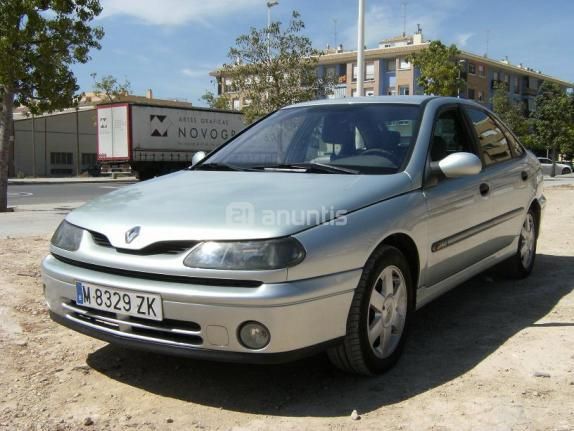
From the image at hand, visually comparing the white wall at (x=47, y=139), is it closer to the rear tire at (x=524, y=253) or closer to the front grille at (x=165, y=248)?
the rear tire at (x=524, y=253)

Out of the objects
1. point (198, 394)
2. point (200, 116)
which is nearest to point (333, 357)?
point (198, 394)

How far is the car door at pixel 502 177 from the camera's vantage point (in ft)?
14.4

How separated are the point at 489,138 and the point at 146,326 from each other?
3179 mm

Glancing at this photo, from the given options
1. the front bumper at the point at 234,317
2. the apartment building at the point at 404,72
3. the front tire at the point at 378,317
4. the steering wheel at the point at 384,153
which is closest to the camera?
the front bumper at the point at 234,317

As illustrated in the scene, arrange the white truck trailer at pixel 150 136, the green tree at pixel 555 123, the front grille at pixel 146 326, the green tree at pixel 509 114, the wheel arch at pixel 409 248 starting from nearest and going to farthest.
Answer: the front grille at pixel 146 326 < the wheel arch at pixel 409 248 < the white truck trailer at pixel 150 136 < the green tree at pixel 555 123 < the green tree at pixel 509 114

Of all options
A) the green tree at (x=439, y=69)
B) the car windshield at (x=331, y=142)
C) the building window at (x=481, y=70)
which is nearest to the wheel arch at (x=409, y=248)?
the car windshield at (x=331, y=142)

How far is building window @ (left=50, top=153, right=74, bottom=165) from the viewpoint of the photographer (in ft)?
161

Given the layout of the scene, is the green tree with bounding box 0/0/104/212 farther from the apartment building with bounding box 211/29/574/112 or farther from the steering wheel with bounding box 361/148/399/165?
the apartment building with bounding box 211/29/574/112

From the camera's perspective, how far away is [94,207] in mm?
3238

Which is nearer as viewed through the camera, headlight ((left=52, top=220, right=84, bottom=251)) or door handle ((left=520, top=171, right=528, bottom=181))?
headlight ((left=52, top=220, right=84, bottom=251))

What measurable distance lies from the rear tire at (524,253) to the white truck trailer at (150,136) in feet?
73.0

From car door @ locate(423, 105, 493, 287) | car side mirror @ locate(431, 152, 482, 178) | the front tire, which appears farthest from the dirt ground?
car side mirror @ locate(431, 152, 482, 178)

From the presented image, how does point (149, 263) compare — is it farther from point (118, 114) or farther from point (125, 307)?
point (118, 114)

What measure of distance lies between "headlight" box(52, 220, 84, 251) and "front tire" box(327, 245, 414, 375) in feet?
4.68
